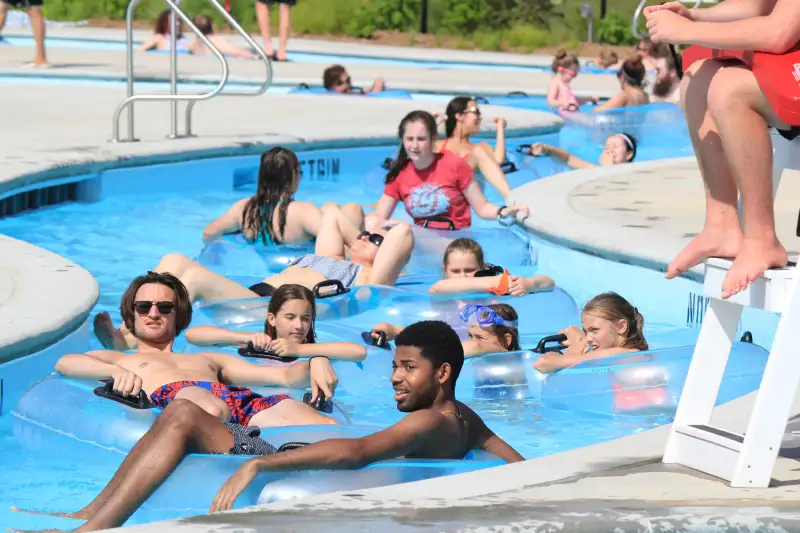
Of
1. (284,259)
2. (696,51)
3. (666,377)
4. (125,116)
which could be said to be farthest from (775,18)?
(125,116)

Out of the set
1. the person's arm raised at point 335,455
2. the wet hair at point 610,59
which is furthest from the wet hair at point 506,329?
the wet hair at point 610,59

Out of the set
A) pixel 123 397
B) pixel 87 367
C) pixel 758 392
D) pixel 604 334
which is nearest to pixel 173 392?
pixel 123 397

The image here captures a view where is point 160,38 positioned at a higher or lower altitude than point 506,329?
higher

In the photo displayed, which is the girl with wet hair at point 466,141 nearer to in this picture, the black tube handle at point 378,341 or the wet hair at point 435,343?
the black tube handle at point 378,341

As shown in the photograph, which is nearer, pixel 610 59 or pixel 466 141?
pixel 466 141

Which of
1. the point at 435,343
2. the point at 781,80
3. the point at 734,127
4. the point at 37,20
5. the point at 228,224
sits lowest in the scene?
the point at 228,224

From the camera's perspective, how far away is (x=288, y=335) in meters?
6.04

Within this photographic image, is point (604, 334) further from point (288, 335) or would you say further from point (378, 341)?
point (288, 335)

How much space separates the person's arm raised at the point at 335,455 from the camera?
12.7ft

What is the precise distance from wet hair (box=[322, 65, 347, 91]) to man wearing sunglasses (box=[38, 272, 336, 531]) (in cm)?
1035

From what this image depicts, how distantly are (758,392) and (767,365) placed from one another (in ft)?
0.48

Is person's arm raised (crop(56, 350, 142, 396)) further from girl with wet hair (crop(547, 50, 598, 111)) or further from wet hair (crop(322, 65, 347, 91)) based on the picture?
girl with wet hair (crop(547, 50, 598, 111))

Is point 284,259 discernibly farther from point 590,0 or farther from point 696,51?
point 590,0

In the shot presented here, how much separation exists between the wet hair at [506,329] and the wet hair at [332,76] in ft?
31.2
